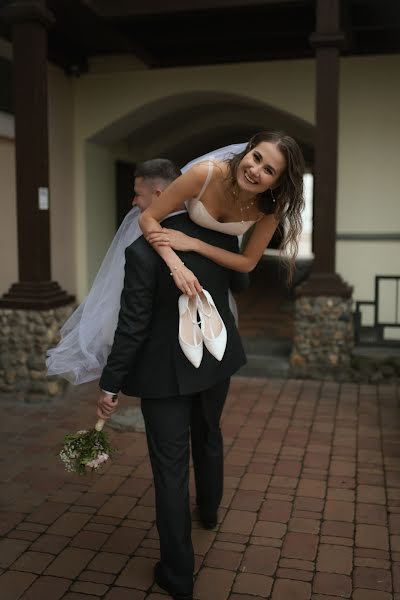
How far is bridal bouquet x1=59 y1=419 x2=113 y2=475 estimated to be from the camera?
2.72m

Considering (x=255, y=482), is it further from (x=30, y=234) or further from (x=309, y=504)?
(x=30, y=234)

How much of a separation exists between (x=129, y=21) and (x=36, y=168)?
1819 mm

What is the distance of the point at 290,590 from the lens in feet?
8.90

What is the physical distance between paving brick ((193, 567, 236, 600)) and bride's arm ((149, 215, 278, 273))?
50.8 inches

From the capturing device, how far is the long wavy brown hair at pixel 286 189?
8.07 ft

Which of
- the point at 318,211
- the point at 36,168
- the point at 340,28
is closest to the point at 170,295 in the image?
the point at 36,168

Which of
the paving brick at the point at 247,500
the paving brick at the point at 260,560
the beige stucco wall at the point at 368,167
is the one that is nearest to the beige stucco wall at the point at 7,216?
the beige stucco wall at the point at 368,167

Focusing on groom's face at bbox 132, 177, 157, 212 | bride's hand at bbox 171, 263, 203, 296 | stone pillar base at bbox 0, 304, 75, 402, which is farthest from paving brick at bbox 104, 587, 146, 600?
stone pillar base at bbox 0, 304, 75, 402

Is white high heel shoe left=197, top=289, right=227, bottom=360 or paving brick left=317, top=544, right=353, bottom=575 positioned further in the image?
paving brick left=317, top=544, right=353, bottom=575

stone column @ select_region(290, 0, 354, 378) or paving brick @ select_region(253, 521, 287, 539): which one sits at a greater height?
stone column @ select_region(290, 0, 354, 378)

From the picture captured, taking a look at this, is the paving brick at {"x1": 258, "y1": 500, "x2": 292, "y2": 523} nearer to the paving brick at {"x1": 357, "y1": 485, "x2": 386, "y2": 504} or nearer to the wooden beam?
the paving brick at {"x1": 357, "y1": 485, "x2": 386, "y2": 504}

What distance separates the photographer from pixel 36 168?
5.41 meters

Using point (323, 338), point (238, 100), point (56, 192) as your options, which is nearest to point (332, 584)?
point (323, 338)

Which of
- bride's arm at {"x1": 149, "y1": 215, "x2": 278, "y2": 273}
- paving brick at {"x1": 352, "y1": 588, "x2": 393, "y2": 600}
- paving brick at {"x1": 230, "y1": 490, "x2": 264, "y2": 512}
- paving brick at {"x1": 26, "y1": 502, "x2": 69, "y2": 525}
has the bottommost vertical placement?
paving brick at {"x1": 352, "y1": 588, "x2": 393, "y2": 600}
